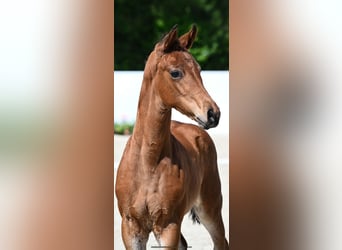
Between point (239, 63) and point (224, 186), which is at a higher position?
point (239, 63)

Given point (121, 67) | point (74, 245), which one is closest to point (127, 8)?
point (121, 67)

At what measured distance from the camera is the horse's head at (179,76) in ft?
4.92

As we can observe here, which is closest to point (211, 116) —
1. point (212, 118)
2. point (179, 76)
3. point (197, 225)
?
point (212, 118)

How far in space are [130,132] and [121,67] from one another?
0.14 meters

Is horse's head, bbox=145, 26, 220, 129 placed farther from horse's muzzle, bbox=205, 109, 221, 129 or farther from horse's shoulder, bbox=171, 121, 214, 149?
horse's shoulder, bbox=171, 121, 214, 149

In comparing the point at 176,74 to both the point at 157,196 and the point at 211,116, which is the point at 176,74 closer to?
the point at 211,116

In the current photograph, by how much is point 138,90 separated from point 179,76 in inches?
4.8

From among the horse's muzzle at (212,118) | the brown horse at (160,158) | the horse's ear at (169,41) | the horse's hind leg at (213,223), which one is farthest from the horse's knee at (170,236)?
the horse's ear at (169,41)

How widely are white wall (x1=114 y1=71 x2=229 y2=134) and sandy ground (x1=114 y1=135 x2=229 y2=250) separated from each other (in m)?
0.04

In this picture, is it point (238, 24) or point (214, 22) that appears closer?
point (238, 24)

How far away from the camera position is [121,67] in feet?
5.24

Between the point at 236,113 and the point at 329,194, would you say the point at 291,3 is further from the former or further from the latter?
the point at 329,194

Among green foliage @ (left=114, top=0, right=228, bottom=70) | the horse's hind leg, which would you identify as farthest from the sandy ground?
green foliage @ (left=114, top=0, right=228, bottom=70)

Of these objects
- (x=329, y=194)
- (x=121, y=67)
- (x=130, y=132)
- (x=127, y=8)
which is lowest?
(x=329, y=194)
